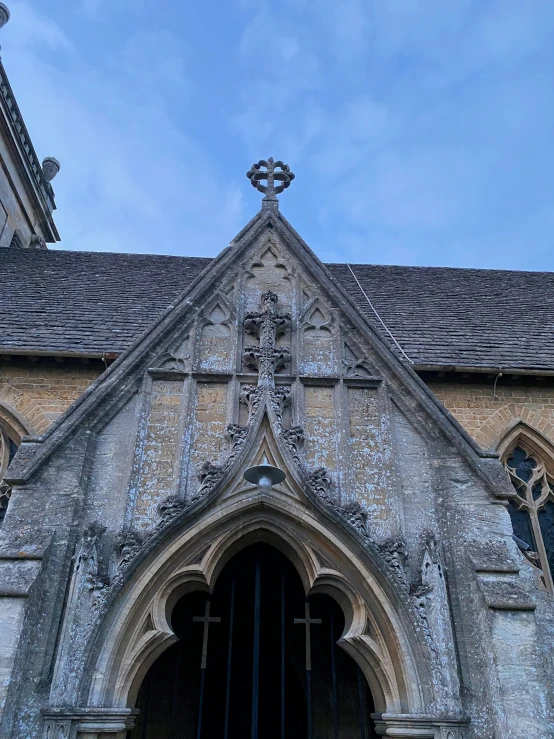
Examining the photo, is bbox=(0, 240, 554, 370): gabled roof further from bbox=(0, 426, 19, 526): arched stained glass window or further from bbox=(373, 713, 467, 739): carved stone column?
bbox=(373, 713, 467, 739): carved stone column

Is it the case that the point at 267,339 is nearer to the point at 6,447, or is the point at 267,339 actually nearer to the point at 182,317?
the point at 182,317

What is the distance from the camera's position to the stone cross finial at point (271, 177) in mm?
8211

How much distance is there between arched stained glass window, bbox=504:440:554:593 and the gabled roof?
1427 millimetres

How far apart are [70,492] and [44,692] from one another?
165 cm

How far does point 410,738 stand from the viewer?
184 inches

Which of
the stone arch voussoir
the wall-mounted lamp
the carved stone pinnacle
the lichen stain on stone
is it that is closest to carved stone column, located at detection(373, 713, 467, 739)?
the wall-mounted lamp

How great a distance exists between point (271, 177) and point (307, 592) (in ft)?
18.3

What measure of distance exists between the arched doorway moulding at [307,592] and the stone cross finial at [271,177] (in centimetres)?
452

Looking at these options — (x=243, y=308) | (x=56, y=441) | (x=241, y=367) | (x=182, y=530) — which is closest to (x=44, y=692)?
(x=182, y=530)

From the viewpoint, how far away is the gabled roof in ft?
30.3

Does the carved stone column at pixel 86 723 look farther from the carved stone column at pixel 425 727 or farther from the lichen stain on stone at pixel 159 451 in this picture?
the carved stone column at pixel 425 727

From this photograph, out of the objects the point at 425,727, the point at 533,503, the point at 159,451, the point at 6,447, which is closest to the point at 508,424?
the point at 533,503

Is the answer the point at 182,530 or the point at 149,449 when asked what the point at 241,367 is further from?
the point at 182,530

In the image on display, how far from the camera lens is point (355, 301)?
371 inches
